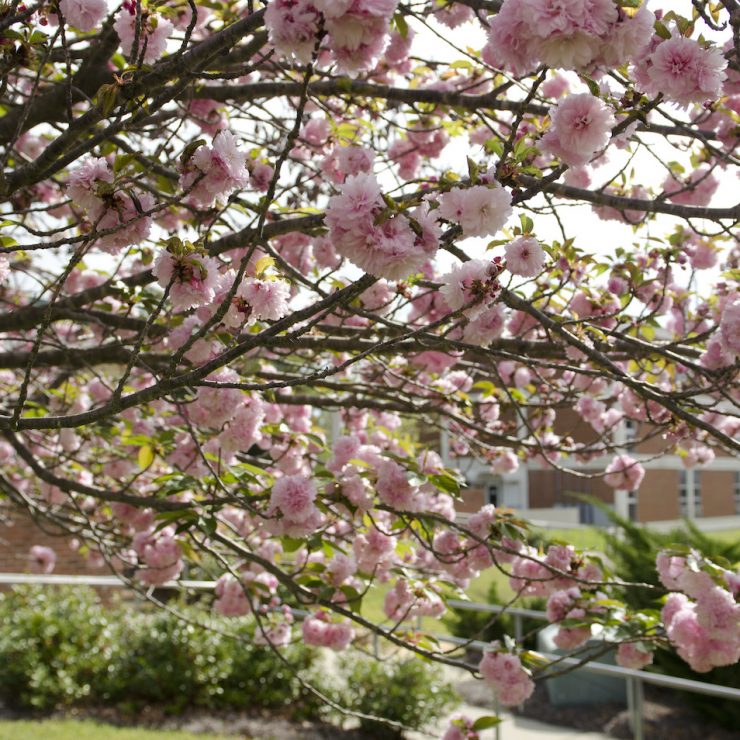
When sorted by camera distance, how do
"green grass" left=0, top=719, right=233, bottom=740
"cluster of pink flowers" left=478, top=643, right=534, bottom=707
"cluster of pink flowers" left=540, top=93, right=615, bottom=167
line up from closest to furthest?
1. "cluster of pink flowers" left=540, top=93, right=615, bottom=167
2. "cluster of pink flowers" left=478, top=643, right=534, bottom=707
3. "green grass" left=0, top=719, right=233, bottom=740

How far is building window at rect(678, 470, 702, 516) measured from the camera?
25625 millimetres

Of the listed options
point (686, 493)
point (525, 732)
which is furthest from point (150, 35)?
point (686, 493)

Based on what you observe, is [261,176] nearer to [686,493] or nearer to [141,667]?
[141,667]

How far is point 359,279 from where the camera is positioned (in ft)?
4.08

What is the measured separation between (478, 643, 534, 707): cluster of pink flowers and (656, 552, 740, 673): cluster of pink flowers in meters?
0.52

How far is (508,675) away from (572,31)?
2.29 m

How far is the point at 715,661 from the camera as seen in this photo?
2.61 meters

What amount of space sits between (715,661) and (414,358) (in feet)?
5.25

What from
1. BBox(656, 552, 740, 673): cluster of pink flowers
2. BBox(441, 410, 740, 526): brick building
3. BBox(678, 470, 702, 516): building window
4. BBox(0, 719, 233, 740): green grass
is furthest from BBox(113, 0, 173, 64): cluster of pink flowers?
BBox(678, 470, 702, 516): building window

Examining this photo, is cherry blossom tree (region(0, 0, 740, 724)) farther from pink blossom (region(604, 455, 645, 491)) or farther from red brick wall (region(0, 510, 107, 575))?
red brick wall (region(0, 510, 107, 575))

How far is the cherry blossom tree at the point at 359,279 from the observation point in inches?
50.8

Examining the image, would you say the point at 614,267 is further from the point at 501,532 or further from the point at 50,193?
the point at 50,193

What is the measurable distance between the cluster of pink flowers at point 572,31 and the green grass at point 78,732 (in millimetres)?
6018

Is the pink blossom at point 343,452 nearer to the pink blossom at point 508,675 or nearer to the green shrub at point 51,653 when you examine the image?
the pink blossom at point 508,675
